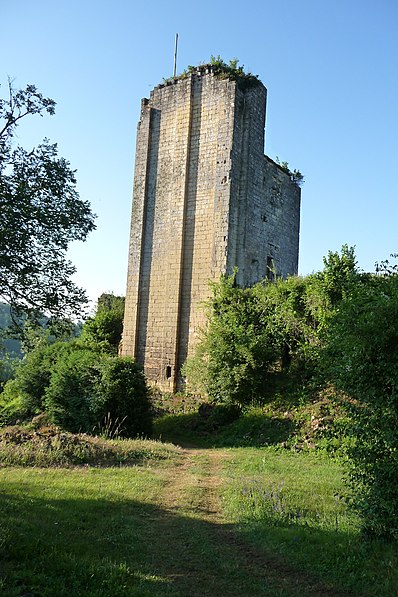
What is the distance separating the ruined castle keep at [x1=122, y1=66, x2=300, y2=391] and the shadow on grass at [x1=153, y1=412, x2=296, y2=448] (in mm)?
3589

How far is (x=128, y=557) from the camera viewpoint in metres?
5.45

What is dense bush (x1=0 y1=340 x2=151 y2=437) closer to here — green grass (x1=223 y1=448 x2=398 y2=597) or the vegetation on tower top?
green grass (x1=223 y1=448 x2=398 y2=597)

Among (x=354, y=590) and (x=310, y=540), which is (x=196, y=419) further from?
(x=354, y=590)

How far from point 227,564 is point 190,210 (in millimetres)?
16762

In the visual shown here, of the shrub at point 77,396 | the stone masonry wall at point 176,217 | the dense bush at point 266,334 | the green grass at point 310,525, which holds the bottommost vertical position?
the green grass at point 310,525

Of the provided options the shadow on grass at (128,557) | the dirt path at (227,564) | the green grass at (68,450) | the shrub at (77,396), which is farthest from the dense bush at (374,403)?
the shrub at (77,396)

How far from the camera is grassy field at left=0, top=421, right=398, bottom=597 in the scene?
483cm

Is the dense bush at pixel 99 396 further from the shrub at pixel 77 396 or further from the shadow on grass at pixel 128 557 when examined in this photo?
the shadow on grass at pixel 128 557

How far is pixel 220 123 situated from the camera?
20.4m

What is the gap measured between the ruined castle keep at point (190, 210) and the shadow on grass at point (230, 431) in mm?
3589

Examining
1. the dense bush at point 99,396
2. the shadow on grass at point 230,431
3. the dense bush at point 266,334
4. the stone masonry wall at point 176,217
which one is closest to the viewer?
the shadow on grass at point 230,431

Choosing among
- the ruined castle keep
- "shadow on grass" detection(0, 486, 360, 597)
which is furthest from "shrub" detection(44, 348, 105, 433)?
"shadow on grass" detection(0, 486, 360, 597)

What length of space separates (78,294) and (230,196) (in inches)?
476

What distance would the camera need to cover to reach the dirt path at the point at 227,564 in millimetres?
4812
